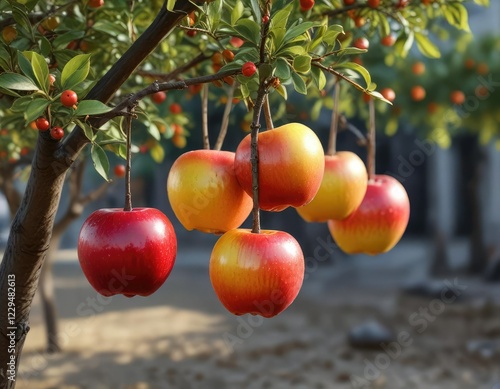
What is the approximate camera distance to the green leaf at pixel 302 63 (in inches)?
64.8

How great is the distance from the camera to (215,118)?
11141mm

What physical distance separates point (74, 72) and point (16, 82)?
0.15 metres

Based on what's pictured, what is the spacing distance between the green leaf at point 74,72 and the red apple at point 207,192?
375 millimetres

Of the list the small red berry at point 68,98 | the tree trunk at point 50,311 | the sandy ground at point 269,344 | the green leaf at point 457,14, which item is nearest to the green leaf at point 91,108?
the small red berry at point 68,98

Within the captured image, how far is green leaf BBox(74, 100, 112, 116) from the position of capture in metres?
1.60

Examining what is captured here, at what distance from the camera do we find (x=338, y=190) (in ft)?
7.14

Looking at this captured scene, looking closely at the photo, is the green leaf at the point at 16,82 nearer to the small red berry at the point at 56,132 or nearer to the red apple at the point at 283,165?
the small red berry at the point at 56,132

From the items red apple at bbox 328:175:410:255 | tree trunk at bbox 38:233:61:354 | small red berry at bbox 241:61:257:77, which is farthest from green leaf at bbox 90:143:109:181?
tree trunk at bbox 38:233:61:354

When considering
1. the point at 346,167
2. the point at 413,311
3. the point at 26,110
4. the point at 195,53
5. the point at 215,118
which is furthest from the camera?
the point at 215,118

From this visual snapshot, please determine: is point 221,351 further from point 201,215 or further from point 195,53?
point 201,215

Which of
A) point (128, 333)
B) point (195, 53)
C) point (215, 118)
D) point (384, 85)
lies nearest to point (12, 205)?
point (128, 333)

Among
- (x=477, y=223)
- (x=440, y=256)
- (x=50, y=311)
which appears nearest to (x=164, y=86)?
(x=50, y=311)

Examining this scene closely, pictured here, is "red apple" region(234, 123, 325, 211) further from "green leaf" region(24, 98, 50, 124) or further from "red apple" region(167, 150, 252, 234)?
"green leaf" region(24, 98, 50, 124)

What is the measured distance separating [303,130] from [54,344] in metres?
5.90
